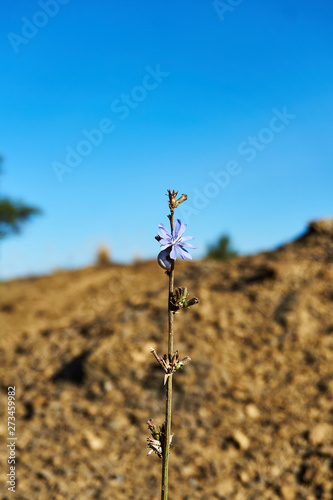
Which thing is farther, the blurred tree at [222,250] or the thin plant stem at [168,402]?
the blurred tree at [222,250]

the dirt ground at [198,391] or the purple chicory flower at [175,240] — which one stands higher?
the purple chicory flower at [175,240]

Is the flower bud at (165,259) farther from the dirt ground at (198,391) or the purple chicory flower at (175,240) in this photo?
the dirt ground at (198,391)

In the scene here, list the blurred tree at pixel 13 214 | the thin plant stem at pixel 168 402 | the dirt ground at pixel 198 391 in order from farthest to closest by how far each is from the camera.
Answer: the blurred tree at pixel 13 214 → the dirt ground at pixel 198 391 → the thin plant stem at pixel 168 402

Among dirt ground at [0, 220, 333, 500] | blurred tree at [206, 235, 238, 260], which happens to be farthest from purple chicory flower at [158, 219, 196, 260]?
blurred tree at [206, 235, 238, 260]

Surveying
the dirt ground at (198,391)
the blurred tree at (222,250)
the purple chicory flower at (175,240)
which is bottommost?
the dirt ground at (198,391)

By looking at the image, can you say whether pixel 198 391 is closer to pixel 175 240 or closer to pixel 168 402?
pixel 168 402

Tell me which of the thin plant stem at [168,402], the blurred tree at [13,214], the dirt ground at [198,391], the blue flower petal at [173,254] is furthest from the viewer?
the blurred tree at [13,214]

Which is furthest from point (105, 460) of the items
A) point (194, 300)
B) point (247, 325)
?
point (194, 300)

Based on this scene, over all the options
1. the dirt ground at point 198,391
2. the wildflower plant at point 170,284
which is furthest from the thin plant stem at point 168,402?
the dirt ground at point 198,391

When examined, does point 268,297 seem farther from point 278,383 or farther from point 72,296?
point 72,296
